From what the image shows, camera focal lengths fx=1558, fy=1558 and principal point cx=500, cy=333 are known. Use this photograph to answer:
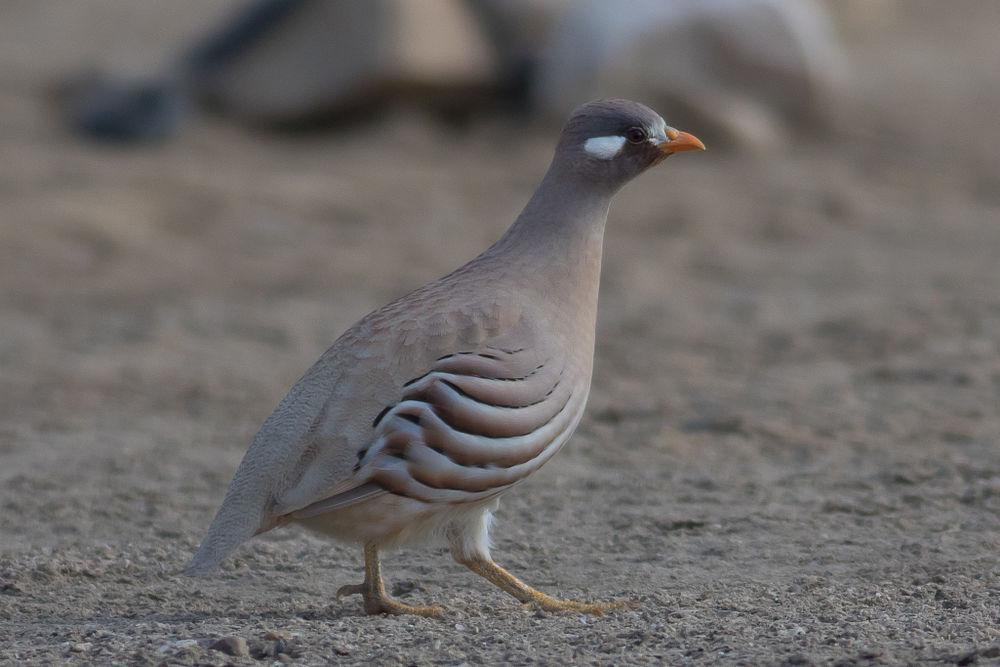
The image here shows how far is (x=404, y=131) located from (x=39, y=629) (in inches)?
444

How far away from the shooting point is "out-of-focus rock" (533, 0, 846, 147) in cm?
1572

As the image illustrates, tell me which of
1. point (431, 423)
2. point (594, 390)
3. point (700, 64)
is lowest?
point (431, 423)

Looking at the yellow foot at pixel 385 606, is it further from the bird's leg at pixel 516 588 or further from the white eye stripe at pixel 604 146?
the white eye stripe at pixel 604 146

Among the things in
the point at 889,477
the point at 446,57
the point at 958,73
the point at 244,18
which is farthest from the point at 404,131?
the point at 889,477

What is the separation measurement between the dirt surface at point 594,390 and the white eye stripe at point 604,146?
1.65m

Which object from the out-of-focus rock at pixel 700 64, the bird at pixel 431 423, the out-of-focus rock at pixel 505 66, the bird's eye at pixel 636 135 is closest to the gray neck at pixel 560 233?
the bird at pixel 431 423

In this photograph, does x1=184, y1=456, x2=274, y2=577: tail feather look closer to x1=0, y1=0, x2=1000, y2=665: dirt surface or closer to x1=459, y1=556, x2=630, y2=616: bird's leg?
x1=0, y1=0, x2=1000, y2=665: dirt surface

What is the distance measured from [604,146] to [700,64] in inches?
402

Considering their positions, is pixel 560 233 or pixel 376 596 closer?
pixel 376 596

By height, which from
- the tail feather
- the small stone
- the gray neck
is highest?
the gray neck

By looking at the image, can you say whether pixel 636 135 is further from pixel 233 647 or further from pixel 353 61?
pixel 353 61

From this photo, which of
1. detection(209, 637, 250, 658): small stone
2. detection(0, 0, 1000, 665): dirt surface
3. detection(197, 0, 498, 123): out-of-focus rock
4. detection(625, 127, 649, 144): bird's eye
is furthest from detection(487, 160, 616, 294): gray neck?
detection(197, 0, 498, 123): out-of-focus rock

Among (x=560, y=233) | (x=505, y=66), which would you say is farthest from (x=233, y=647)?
(x=505, y=66)

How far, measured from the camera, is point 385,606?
18.4 feet
